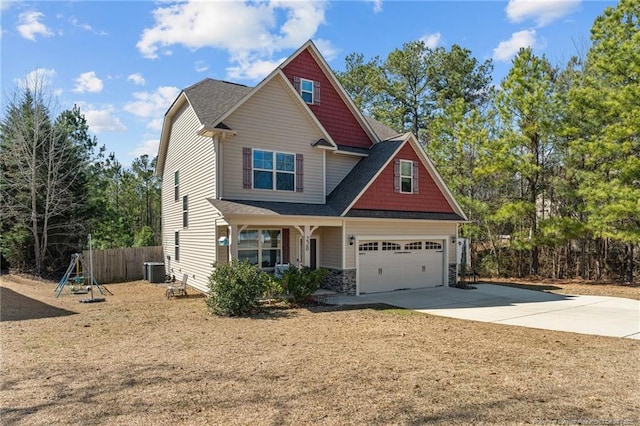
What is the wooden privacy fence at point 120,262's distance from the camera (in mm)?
19453

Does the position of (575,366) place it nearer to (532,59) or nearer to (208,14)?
(208,14)

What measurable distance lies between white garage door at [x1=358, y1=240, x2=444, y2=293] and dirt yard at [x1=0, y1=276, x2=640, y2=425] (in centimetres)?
488

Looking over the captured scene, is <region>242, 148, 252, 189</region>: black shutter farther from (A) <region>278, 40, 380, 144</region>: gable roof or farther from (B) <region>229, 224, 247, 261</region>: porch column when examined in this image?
(A) <region>278, 40, 380, 144</region>: gable roof

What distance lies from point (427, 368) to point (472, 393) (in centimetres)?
→ 117

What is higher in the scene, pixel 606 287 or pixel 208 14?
pixel 208 14

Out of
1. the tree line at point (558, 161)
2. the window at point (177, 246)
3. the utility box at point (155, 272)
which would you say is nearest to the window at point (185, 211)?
the window at point (177, 246)

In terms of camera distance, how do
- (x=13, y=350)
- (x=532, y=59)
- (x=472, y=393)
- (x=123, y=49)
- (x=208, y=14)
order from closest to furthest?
(x=472, y=393) → (x=13, y=350) → (x=208, y=14) → (x=123, y=49) → (x=532, y=59)

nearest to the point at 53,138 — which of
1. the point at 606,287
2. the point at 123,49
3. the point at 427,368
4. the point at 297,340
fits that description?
the point at 123,49

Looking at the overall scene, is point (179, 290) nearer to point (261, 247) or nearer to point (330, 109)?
point (261, 247)

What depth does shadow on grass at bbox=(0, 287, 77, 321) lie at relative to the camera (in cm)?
1104

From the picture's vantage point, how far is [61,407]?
499cm

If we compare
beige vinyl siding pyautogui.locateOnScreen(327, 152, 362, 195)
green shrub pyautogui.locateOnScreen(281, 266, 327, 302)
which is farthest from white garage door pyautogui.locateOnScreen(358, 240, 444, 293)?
beige vinyl siding pyautogui.locateOnScreen(327, 152, 362, 195)

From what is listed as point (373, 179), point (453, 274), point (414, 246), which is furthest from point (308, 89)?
point (453, 274)

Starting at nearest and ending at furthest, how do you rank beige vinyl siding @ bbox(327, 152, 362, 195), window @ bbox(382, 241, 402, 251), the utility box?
1. window @ bbox(382, 241, 402, 251)
2. beige vinyl siding @ bbox(327, 152, 362, 195)
3. the utility box
